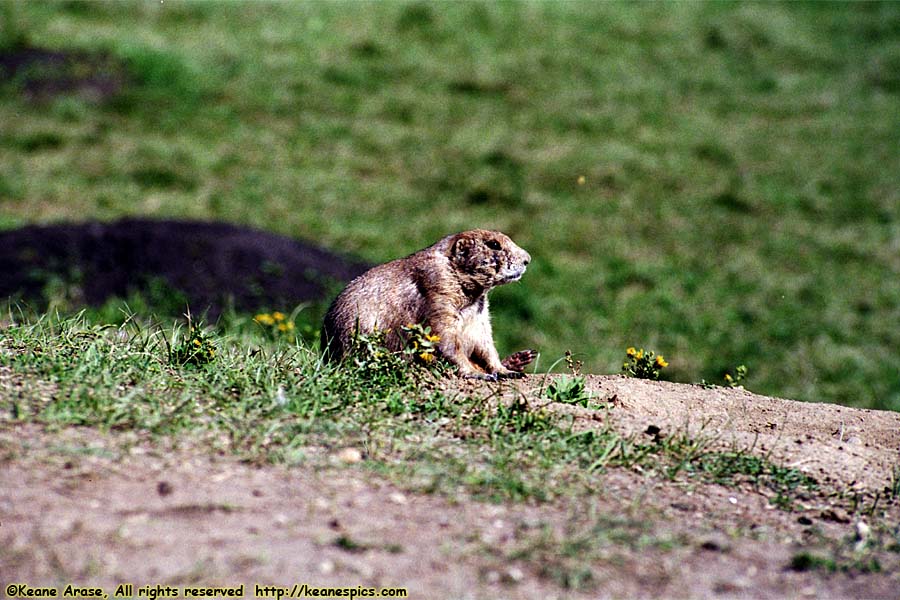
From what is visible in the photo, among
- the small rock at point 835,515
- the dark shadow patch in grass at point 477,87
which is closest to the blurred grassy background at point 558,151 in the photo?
the dark shadow patch in grass at point 477,87

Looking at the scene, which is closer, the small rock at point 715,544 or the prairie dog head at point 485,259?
the small rock at point 715,544

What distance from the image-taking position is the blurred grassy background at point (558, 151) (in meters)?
10.1

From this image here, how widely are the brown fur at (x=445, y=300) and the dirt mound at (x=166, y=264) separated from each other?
146 inches

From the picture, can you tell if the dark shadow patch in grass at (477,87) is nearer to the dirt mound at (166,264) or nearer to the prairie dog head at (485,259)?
the dirt mound at (166,264)

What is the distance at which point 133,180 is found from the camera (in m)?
12.0

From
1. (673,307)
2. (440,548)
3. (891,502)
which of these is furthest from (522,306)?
(440,548)

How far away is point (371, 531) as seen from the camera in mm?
3256

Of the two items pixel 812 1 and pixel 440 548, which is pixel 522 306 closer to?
pixel 440 548

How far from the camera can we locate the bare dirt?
3.01 meters

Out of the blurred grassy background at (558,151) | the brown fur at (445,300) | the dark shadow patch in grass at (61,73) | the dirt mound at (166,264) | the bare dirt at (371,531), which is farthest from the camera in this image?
the dark shadow patch in grass at (61,73)

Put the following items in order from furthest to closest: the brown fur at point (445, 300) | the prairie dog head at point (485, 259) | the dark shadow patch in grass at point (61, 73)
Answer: the dark shadow patch in grass at point (61, 73) < the prairie dog head at point (485, 259) < the brown fur at point (445, 300)

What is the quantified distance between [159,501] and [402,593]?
90 cm

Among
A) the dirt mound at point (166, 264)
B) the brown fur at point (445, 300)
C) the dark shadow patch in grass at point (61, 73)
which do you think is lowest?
the dirt mound at point (166, 264)

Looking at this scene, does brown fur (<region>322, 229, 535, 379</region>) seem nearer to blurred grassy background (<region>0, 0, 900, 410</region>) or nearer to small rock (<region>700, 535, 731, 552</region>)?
small rock (<region>700, 535, 731, 552</region>)
